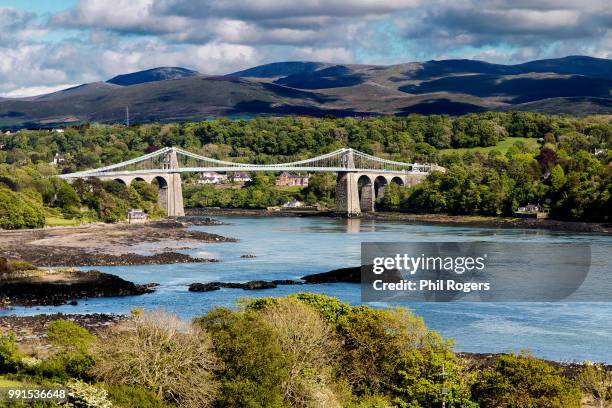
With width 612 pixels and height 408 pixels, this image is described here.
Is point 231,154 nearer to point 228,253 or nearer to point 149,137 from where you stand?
point 149,137

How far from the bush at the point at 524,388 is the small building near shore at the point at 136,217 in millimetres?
40359

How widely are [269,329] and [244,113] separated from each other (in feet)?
498

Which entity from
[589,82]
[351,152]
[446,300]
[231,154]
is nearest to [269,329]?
[446,300]

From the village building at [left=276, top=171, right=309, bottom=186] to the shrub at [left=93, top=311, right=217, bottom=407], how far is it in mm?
68065

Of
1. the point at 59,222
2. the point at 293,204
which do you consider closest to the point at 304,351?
the point at 59,222

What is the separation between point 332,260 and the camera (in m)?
36.4

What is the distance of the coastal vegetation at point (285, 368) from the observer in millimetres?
13406

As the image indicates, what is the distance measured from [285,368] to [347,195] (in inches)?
2225

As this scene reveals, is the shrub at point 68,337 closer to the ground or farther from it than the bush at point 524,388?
farther from it

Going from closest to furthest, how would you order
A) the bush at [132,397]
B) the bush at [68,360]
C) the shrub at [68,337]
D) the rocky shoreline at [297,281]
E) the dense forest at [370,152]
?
1. the bush at [132,397]
2. the bush at [68,360]
3. the shrub at [68,337]
4. the rocky shoreline at [297,281]
5. the dense forest at [370,152]

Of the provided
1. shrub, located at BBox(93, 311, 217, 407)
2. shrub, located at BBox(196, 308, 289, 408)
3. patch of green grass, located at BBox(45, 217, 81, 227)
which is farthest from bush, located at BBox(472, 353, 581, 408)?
patch of green grass, located at BBox(45, 217, 81, 227)

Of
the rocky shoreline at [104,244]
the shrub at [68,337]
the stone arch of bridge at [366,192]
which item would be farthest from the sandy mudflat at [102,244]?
the stone arch of bridge at [366,192]

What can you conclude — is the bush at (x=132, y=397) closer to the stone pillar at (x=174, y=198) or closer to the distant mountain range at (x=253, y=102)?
the stone pillar at (x=174, y=198)

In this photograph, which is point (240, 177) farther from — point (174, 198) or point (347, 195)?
point (174, 198)
